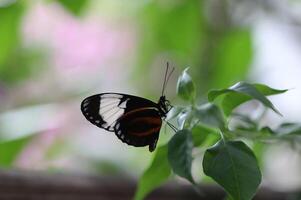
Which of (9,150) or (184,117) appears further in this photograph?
(9,150)

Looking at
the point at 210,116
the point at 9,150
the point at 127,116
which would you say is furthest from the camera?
the point at 9,150

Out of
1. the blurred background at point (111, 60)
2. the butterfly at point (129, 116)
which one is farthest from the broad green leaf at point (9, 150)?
the butterfly at point (129, 116)

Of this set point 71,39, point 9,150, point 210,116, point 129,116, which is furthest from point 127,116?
point 71,39

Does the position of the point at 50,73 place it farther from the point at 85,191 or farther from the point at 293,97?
the point at 293,97

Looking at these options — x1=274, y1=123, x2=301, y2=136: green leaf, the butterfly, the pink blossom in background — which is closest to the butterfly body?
the butterfly

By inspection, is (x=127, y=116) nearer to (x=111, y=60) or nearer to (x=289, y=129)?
(x=289, y=129)
